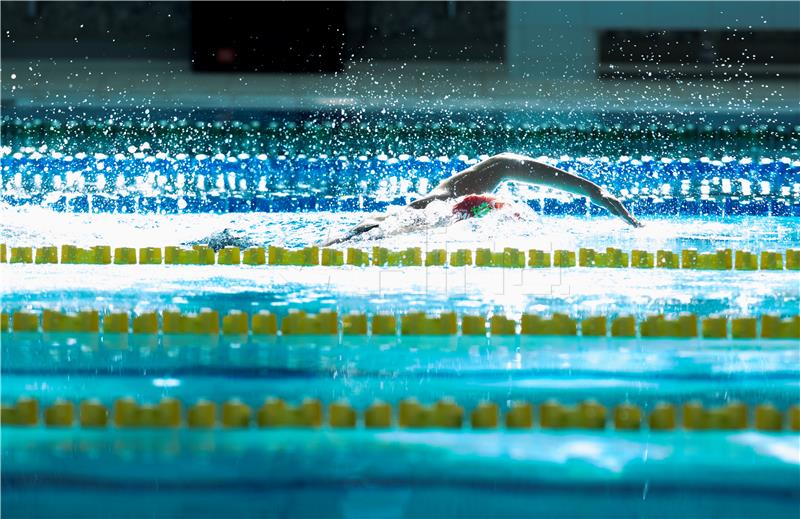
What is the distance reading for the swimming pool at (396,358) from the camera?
2.67 metres

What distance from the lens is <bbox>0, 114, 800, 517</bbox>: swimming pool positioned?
2666 mm

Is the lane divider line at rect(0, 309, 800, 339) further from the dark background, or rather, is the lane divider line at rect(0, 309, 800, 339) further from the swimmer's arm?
the dark background

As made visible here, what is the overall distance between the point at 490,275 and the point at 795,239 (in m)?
1.83

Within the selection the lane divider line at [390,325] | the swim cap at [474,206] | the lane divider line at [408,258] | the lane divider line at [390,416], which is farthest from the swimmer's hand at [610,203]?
the lane divider line at [390,416]

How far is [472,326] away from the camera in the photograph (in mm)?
4102

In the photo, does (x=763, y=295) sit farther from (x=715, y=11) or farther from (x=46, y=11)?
(x=46, y=11)

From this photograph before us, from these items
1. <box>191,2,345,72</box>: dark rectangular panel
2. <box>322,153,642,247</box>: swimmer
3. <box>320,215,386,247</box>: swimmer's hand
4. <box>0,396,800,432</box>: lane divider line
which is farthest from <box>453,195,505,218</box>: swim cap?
A: <box>191,2,345,72</box>: dark rectangular panel

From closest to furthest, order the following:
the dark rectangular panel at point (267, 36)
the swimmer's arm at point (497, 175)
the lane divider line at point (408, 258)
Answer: the lane divider line at point (408, 258), the swimmer's arm at point (497, 175), the dark rectangular panel at point (267, 36)

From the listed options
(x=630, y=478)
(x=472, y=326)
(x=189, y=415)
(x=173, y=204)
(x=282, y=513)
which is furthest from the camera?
(x=173, y=204)

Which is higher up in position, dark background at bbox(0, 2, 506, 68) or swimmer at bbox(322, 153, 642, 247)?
dark background at bbox(0, 2, 506, 68)

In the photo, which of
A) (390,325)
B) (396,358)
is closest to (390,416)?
(396,358)

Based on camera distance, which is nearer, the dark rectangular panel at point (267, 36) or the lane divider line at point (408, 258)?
the lane divider line at point (408, 258)

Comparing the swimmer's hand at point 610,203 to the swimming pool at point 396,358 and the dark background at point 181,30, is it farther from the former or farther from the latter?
the dark background at point 181,30

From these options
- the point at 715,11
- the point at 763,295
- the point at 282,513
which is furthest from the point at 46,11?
the point at 282,513
